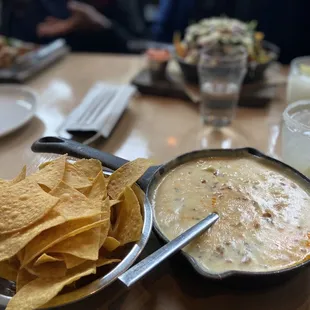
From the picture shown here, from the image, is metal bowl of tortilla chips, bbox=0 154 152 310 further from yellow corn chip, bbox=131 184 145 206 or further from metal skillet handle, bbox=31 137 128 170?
metal skillet handle, bbox=31 137 128 170

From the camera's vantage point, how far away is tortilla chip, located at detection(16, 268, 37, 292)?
65cm

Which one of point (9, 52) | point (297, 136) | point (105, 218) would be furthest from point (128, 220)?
point (9, 52)

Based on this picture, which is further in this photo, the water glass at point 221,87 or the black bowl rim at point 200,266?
the water glass at point 221,87

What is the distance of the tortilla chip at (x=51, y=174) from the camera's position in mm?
783

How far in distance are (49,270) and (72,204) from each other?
0.13 metres

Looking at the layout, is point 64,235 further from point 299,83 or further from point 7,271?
point 299,83

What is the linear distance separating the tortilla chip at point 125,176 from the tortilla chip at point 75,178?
0.16ft

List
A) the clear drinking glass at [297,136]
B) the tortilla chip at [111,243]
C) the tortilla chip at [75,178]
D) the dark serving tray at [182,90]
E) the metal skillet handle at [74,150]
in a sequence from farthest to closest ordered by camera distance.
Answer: the dark serving tray at [182,90] → the clear drinking glass at [297,136] → the metal skillet handle at [74,150] → the tortilla chip at [75,178] → the tortilla chip at [111,243]

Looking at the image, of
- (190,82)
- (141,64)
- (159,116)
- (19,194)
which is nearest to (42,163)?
(19,194)

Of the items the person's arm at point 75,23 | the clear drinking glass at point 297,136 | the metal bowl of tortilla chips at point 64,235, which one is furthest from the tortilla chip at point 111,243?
the person's arm at point 75,23

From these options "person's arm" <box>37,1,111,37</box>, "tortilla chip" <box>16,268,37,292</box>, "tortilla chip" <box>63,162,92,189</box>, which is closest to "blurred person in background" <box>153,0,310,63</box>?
"person's arm" <box>37,1,111,37</box>

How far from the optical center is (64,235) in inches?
26.6

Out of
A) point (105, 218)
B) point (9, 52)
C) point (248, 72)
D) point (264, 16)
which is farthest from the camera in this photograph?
point (264, 16)

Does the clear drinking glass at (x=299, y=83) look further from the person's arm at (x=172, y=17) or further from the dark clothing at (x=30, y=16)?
the dark clothing at (x=30, y=16)
